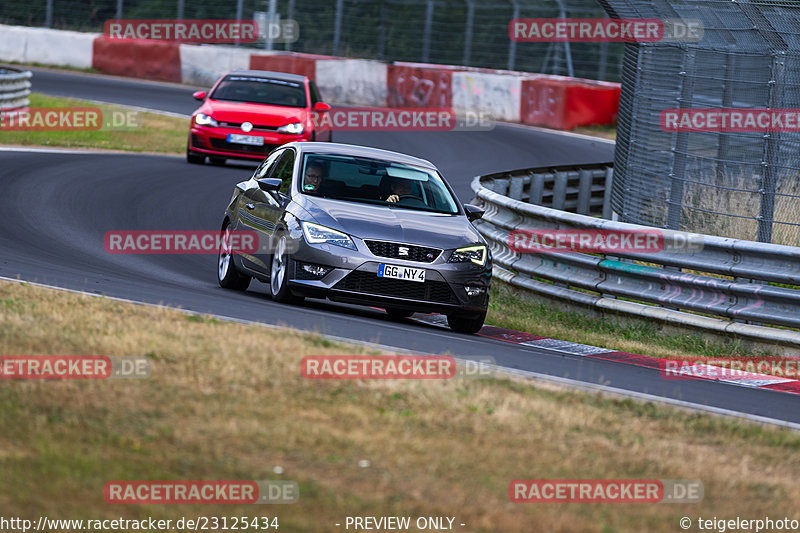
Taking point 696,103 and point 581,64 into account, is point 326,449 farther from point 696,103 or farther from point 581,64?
point 581,64

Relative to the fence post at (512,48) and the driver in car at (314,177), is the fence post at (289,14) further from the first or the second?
the driver in car at (314,177)

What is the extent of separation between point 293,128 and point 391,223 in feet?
36.5

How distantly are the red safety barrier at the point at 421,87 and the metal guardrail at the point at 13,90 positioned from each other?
9.73 metres

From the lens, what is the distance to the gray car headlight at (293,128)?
21.6 metres

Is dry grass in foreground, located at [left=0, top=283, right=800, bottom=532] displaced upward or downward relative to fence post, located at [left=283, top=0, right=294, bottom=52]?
downward

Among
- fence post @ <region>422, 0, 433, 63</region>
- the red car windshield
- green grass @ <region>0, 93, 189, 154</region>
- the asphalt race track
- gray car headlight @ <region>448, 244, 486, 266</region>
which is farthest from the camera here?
fence post @ <region>422, 0, 433, 63</region>

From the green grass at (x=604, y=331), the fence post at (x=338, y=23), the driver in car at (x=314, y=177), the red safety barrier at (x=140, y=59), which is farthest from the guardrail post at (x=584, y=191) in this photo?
the red safety barrier at (x=140, y=59)

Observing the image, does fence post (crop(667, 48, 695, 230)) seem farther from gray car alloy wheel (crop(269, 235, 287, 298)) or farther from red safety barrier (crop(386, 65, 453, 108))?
red safety barrier (crop(386, 65, 453, 108))

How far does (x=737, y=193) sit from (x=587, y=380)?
5.14 metres

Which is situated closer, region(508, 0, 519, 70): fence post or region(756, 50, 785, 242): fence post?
region(756, 50, 785, 242): fence post

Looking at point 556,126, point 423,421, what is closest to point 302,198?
point 423,421

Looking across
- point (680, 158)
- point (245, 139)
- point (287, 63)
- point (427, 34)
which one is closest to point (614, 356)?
point (680, 158)

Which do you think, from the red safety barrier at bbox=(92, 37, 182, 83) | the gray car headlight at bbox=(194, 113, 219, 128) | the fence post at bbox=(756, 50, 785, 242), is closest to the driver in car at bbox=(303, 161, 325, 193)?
the fence post at bbox=(756, 50, 785, 242)

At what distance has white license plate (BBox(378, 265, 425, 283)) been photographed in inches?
416
